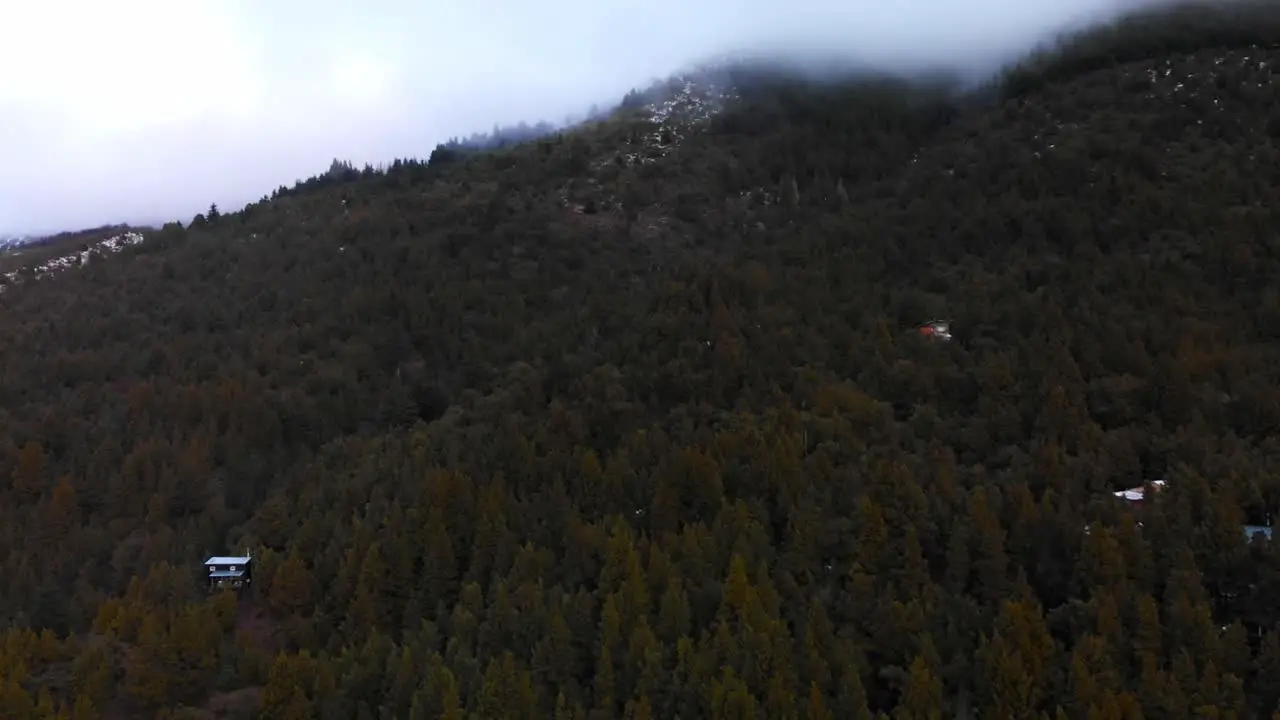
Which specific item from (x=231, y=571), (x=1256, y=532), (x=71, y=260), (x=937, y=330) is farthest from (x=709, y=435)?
(x=71, y=260)

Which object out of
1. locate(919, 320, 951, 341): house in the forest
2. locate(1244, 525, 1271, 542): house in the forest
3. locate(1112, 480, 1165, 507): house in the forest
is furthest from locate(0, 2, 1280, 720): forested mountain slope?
locate(919, 320, 951, 341): house in the forest

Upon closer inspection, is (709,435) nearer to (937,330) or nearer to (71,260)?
(937,330)

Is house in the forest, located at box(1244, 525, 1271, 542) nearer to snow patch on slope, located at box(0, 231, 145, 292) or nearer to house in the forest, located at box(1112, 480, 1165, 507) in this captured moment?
house in the forest, located at box(1112, 480, 1165, 507)

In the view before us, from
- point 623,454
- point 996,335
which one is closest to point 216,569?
point 623,454

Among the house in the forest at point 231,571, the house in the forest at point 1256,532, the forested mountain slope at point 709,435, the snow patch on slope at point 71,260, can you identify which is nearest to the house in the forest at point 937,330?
the forested mountain slope at point 709,435

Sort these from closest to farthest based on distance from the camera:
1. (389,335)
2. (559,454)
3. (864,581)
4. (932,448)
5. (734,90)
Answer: (864,581) < (932,448) < (559,454) < (389,335) < (734,90)

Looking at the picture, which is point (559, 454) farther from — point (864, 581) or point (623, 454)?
point (864, 581)
